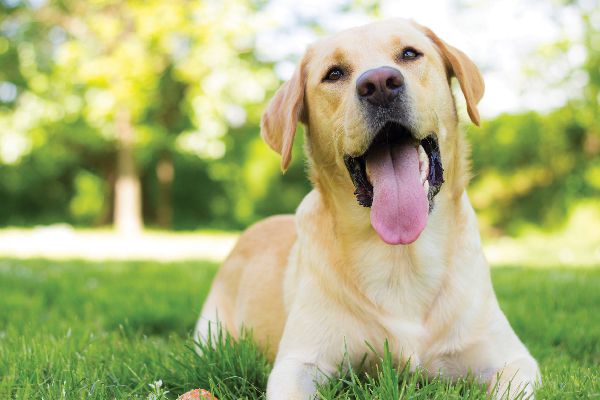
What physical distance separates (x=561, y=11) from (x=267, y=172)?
30.1ft

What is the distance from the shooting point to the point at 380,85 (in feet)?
8.20

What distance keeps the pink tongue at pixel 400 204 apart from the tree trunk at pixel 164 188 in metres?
20.5

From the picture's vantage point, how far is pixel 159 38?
16.3 m

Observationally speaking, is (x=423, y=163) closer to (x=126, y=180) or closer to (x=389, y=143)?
(x=389, y=143)

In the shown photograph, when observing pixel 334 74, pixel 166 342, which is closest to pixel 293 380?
pixel 334 74

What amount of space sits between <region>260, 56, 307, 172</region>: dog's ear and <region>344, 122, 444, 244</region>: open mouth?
33 centimetres

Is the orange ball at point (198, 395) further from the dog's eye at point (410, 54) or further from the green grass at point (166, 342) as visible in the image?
the dog's eye at point (410, 54)

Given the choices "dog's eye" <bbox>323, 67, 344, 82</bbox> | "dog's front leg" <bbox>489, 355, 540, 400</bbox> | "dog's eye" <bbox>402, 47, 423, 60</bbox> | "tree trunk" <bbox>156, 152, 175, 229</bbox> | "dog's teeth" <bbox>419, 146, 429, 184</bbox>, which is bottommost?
"tree trunk" <bbox>156, 152, 175, 229</bbox>

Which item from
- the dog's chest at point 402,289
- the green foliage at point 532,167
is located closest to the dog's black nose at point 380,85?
the dog's chest at point 402,289

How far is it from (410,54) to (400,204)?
28.0 inches

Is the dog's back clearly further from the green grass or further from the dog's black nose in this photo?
the dog's black nose

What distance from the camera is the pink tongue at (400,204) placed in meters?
2.66

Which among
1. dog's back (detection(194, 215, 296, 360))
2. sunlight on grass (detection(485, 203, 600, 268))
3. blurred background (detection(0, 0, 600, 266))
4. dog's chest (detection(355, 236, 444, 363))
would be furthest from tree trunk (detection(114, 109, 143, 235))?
dog's chest (detection(355, 236, 444, 363))

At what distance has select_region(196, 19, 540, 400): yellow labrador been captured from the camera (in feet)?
8.59
